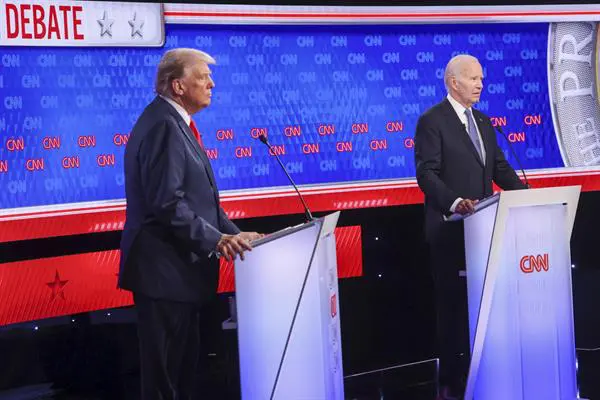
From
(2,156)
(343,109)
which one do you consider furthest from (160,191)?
(343,109)

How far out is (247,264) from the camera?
3326 millimetres

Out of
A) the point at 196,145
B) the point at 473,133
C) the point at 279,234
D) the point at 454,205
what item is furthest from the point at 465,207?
the point at 196,145

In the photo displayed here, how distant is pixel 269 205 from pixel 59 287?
3.70 ft

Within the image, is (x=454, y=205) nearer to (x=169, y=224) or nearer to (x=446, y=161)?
(x=446, y=161)

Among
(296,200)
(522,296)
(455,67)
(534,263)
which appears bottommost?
(522,296)

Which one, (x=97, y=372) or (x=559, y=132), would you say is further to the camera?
(x=559, y=132)

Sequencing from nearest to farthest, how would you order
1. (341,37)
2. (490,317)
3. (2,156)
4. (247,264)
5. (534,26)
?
1. (247,264)
2. (490,317)
3. (2,156)
4. (341,37)
5. (534,26)

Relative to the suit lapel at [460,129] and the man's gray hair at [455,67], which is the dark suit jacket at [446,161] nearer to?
the suit lapel at [460,129]

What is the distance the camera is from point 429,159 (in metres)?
4.65

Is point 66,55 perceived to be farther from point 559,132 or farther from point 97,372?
point 559,132

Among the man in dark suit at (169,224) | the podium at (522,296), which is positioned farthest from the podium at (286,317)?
the podium at (522,296)

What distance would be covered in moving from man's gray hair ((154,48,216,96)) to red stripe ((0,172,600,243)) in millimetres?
1227

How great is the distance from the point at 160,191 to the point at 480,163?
73.2 inches

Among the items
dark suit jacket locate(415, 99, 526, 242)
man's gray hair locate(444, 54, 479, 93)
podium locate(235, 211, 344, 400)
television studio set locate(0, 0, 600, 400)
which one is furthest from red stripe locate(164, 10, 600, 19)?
podium locate(235, 211, 344, 400)
